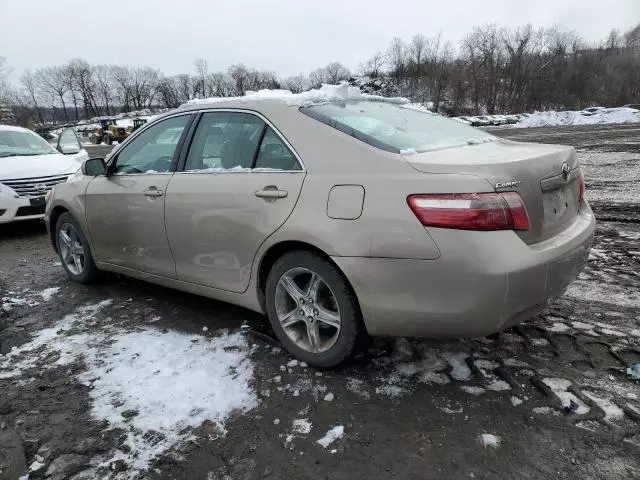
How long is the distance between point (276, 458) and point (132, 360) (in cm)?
142

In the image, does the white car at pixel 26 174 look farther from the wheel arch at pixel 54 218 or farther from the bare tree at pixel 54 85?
the bare tree at pixel 54 85

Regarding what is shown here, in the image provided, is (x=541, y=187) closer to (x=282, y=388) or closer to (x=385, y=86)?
(x=282, y=388)

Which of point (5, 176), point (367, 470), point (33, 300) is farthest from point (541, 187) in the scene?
point (5, 176)

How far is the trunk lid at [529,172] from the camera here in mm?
2336

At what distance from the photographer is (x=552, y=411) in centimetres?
236

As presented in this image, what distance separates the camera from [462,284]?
2242 mm

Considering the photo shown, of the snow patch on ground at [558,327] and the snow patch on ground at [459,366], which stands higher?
the snow patch on ground at [558,327]

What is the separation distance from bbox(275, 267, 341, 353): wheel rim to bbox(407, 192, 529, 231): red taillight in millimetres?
729

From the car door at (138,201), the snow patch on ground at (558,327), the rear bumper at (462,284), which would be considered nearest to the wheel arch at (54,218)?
the car door at (138,201)

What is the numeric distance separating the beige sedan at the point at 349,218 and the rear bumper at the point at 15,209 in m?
3.98

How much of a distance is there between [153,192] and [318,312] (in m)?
1.66

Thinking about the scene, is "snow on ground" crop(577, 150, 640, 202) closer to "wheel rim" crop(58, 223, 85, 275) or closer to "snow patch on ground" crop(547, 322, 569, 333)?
"snow patch on ground" crop(547, 322, 569, 333)

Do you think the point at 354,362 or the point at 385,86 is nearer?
the point at 354,362

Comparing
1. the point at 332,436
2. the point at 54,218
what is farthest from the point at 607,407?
the point at 54,218
